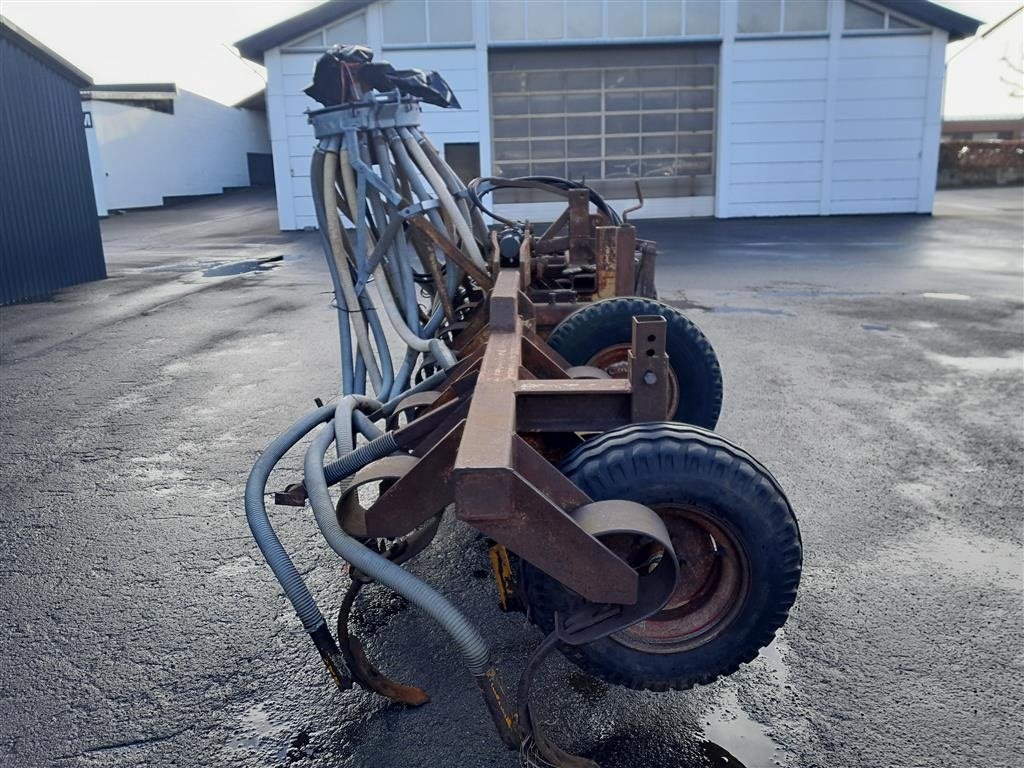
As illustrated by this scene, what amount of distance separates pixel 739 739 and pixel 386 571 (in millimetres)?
1160

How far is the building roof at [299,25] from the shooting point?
66.0ft

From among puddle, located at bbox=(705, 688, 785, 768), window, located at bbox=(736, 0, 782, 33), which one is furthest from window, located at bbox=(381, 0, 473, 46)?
puddle, located at bbox=(705, 688, 785, 768)

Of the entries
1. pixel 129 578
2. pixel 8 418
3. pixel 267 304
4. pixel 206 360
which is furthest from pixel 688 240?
pixel 129 578

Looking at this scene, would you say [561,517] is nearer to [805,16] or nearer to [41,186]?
[41,186]

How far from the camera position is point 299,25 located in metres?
20.3

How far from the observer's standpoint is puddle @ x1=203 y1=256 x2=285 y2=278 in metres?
14.8

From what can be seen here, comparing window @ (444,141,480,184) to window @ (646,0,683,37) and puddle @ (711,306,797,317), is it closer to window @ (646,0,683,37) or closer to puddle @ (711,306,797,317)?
window @ (646,0,683,37)

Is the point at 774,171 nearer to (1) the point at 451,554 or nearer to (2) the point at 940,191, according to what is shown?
(2) the point at 940,191

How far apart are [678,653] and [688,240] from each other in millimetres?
16075

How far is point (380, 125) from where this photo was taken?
4418mm

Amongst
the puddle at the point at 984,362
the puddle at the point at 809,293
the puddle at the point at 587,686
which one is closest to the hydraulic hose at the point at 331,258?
the puddle at the point at 587,686

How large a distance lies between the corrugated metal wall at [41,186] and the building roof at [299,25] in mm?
6724

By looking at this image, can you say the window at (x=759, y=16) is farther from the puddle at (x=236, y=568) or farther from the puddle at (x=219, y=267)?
the puddle at (x=236, y=568)

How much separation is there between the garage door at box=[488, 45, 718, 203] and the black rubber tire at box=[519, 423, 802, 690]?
20.7m
